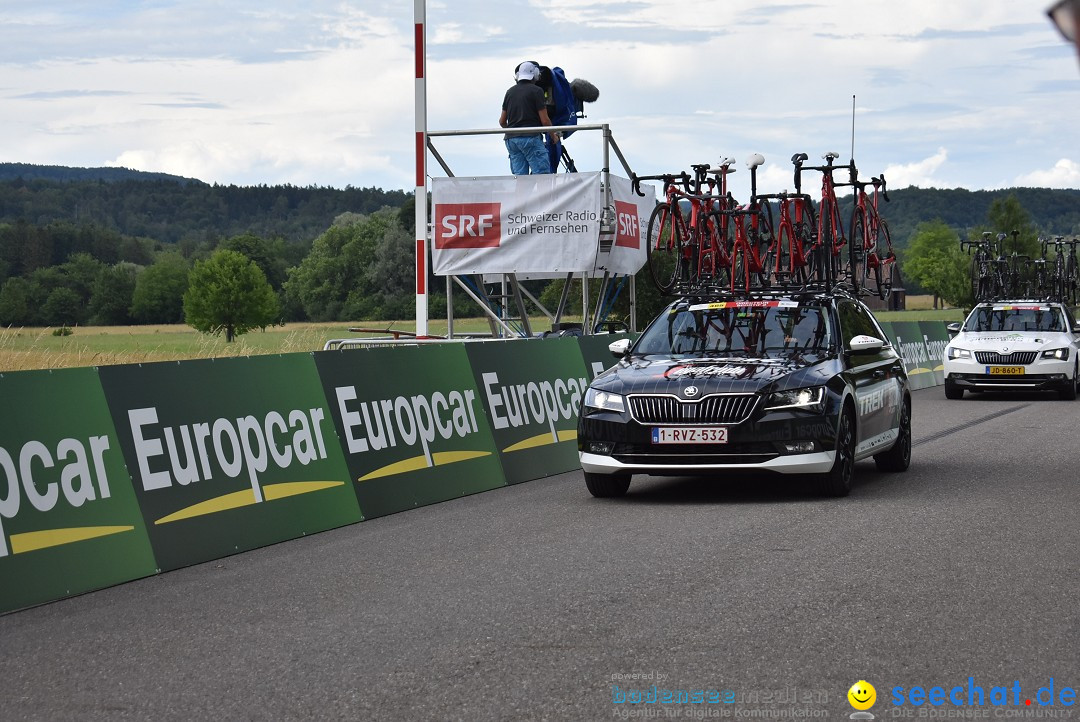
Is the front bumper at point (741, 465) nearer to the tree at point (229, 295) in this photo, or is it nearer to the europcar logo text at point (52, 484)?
the europcar logo text at point (52, 484)

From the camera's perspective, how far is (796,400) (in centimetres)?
1118

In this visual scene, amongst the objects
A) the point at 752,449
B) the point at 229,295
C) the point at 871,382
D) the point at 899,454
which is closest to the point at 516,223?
the point at 899,454

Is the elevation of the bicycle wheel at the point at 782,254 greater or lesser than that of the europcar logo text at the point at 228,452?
greater

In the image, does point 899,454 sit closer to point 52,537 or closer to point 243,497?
point 243,497

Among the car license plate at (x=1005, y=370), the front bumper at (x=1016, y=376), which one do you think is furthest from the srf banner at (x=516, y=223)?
the car license plate at (x=1005, y=370)

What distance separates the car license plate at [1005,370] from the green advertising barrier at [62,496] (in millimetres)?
19875

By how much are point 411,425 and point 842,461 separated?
11.4ft

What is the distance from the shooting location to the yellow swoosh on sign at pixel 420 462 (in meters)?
11.3

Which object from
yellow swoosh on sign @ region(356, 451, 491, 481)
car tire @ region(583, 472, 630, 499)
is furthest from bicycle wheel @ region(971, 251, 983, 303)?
car tire @ region(583, 472, 630, 499)

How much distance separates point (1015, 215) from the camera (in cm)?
14950

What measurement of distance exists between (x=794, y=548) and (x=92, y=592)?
4.08 m

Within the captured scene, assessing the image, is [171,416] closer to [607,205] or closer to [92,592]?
[92,592]

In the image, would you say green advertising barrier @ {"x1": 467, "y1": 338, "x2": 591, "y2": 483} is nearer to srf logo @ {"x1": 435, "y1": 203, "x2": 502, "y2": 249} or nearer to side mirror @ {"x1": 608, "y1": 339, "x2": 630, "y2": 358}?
side mirror @ {"x1": 608, "y1": 339, "x2": 630, "y2": 358}

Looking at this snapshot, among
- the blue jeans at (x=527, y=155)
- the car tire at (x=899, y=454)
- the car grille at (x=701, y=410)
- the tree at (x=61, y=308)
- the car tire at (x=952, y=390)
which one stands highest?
the blue jeans at (x=527, y=155)
